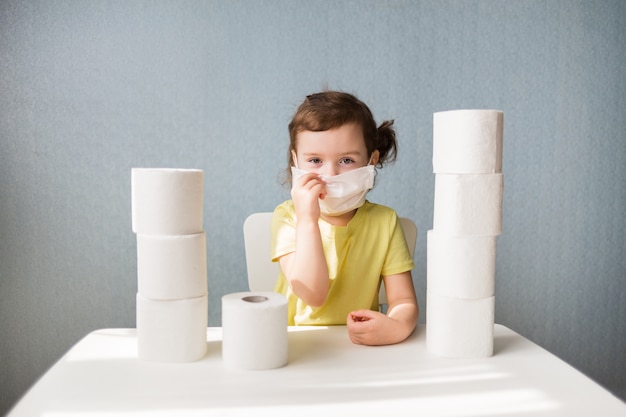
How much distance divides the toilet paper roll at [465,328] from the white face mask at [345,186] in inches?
13.2

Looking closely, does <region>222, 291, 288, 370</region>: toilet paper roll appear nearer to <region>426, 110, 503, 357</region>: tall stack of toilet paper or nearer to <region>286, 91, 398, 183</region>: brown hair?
<region>426, 110, 503, 357</region>: tall stack of toilet paper

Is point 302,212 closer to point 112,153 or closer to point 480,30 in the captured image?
point 112,153

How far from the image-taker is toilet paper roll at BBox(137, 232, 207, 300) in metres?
0.85

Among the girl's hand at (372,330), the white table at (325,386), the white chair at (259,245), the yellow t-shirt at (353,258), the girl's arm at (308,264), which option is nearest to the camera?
the white table at (325,386)

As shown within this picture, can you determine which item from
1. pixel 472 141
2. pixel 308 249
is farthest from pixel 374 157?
pixel 472 141

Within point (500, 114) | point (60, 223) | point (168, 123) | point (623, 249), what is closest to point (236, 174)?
point (168, 123)

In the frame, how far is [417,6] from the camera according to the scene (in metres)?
1.84

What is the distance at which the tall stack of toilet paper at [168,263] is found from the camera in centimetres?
85

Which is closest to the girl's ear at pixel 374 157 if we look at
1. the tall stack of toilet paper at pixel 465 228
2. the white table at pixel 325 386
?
the tall stack of toilet paper at pixel 465 228

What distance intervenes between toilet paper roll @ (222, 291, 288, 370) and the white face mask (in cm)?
37

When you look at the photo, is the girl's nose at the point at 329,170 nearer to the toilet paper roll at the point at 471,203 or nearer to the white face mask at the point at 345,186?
the white face mask at the point at 345,186

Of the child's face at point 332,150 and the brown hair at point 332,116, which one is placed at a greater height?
the brown hair at point 332,116

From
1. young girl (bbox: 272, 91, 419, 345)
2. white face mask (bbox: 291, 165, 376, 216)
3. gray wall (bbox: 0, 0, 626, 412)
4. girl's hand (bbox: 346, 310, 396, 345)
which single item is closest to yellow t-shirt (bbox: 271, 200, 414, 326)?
young girl (bbox: 272, 91, 419, 345)

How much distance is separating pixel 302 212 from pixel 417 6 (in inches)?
40.9
